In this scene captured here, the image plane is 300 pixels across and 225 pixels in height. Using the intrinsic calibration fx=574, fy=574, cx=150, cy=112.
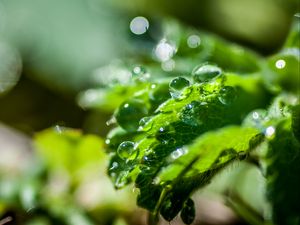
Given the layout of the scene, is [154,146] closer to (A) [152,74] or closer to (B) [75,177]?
(A) [152,74]

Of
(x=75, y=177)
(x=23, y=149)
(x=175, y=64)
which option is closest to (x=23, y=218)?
(x=75, y=177)

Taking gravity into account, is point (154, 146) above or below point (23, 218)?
above

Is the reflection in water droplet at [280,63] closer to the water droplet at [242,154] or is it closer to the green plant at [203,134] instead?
the green plant at [203,134]

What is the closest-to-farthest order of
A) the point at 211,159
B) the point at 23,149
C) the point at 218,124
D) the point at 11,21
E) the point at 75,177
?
the point at 211,159, the point at 218,124, the point at 75,177, the point at 23,149, the point at 11,21

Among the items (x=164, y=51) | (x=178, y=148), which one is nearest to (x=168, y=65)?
(x=164, y=51)

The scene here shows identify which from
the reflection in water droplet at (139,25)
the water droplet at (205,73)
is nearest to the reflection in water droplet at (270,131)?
the water droplet at (205,73)

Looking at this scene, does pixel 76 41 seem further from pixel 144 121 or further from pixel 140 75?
pixel 144 121

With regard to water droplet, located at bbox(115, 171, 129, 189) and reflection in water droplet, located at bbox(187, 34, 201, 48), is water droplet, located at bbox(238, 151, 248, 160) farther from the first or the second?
reflection in water droplet, located at bbox(187, 34, 201, 48)
